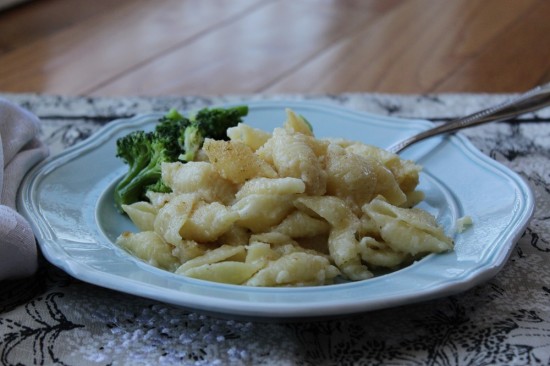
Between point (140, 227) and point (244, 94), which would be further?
point (244, 94)

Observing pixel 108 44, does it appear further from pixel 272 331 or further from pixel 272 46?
pixel 272 331

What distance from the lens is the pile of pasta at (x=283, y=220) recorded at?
4.81 feet

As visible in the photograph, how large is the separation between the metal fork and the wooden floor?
75cm

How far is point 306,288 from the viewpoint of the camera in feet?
4.50

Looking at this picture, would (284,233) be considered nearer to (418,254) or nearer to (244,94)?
→ (418,254)

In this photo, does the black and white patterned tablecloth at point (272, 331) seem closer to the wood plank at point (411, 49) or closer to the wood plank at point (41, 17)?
the wood plank at point (411, 49)

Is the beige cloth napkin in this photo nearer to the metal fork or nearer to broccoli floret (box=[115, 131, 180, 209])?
broccoli floret (box=[115, 131, 180, 209])

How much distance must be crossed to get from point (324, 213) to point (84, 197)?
2.04 feet

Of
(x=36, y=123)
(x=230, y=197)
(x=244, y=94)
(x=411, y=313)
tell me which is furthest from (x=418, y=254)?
(x=244, y=94)

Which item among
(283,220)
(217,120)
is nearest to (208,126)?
(217,120)

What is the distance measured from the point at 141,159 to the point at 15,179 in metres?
0.30

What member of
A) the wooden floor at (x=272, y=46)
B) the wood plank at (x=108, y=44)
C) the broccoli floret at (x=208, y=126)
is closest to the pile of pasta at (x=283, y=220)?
the broccoli floret at (x=208, y=126)

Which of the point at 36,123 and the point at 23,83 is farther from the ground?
the point at 36,123

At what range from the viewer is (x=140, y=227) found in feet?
5.58
